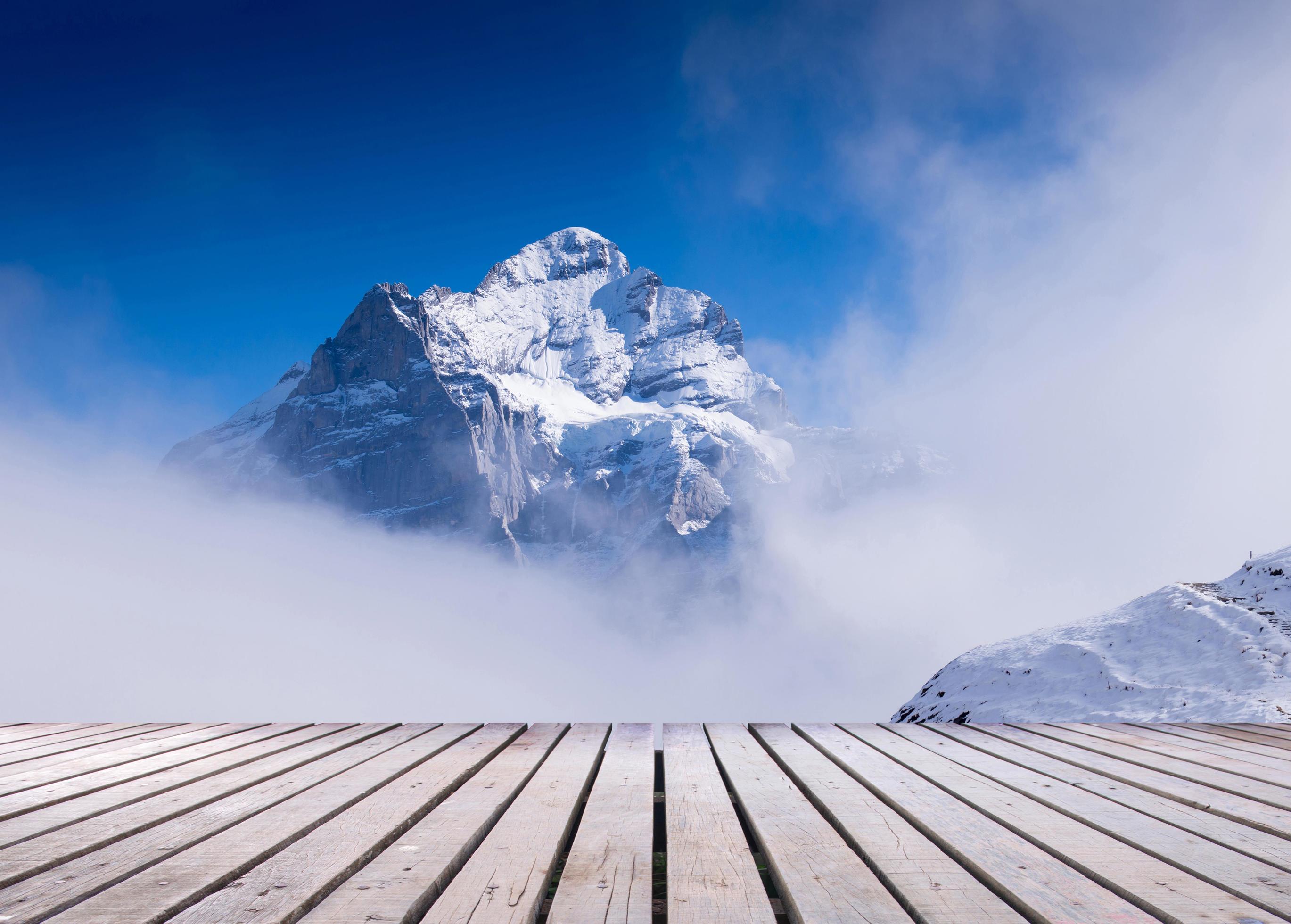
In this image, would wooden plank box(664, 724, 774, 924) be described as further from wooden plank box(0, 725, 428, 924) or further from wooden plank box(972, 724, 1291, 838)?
wooden plank box(972, 724, 1291, 838)

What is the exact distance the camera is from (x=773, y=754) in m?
4.57

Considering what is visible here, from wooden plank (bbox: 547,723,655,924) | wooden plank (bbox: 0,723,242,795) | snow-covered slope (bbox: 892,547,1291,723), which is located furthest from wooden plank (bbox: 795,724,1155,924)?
snow-covered slope (bbox: 892,547,1291,723)

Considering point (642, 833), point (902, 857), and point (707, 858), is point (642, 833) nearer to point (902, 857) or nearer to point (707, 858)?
point (707, 858)

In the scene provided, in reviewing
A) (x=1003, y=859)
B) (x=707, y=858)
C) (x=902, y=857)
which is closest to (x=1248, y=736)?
(x=1003, y=859)

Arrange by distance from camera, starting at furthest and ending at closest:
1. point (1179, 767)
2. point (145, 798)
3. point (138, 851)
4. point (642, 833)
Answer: point (1179, 767) < point (145, 798) < point (642, 833) < point (138, 851)

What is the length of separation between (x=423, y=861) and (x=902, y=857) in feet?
5.15

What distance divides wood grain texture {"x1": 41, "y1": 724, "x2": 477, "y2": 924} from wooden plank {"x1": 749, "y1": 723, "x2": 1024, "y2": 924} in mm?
2014

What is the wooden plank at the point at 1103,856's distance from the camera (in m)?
2.20

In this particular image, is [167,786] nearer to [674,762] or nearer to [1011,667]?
[674,762]

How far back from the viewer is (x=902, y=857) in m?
2.57

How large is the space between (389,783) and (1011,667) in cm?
797

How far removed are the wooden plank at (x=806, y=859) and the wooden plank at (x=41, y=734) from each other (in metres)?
4.55

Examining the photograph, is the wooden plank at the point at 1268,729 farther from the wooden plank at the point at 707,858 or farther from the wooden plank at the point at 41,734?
the wooden plank at the point at 41,734

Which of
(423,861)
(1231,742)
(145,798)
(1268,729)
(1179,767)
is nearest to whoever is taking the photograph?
(423,861)
